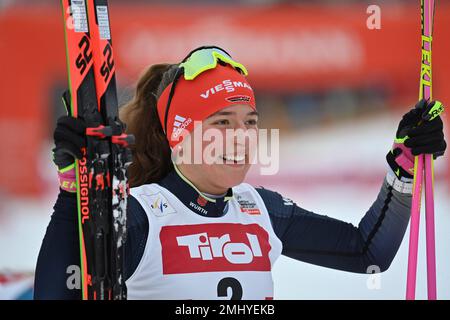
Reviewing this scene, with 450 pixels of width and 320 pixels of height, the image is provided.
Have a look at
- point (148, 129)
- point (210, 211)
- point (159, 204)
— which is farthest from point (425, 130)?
point (148, 129)

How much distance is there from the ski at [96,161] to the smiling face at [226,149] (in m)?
0.42

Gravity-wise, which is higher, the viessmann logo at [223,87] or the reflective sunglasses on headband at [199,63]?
the reflective sunglasses on headband at [199,63]

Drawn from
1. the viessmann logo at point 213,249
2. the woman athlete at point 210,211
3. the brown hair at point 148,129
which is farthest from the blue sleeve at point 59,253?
the brown hair at point 148,129

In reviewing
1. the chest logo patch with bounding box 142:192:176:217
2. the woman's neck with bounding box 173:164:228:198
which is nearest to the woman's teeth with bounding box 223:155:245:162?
the woman's neck with bounding box 173:164:228:198

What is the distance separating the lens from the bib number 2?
2656 millimetres

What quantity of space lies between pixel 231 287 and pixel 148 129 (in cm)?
67

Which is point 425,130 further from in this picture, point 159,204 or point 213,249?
point 159,204

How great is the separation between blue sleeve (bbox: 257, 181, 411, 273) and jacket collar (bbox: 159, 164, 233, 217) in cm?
22

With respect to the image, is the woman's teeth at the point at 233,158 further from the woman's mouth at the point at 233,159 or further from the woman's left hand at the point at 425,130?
the woman's left hand at the point at 425,130

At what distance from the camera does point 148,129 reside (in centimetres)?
300

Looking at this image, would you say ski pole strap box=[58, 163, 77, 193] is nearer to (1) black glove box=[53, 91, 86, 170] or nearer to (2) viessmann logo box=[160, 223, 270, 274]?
(1) black glove box=[53, 91, 86, 170]

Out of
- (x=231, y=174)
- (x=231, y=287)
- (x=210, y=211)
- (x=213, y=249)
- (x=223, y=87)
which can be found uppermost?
(x=223, y=87)

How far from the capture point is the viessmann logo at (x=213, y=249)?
2.65 metres

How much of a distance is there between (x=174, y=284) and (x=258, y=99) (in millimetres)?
4147
